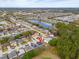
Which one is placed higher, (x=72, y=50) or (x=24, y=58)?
(x=72, y=50)

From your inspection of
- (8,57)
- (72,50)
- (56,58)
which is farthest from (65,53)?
(8,57)

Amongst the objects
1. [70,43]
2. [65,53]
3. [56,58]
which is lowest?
[56,58]

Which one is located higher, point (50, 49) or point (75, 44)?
point (75, 44)

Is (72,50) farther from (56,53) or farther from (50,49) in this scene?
(50,49)

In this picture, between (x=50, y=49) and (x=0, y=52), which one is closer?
(x=0, y=52)

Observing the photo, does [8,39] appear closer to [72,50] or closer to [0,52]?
[0,52]

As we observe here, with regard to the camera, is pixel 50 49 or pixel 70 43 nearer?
Answer: pixel 70 43

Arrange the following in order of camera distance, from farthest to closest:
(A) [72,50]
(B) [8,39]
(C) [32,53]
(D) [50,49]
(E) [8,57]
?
1. (B) [8,39]
2. (D) [50,49]
3. (C) [32,53]
4. (E) [8,57]
5. (A) [72,50]

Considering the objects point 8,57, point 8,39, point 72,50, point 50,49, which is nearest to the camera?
point 72,50

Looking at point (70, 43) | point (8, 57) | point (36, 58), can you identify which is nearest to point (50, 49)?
point (36, 58)
